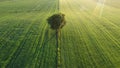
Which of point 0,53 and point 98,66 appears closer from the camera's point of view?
point 98,66

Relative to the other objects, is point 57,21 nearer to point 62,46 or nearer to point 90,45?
point 62,46

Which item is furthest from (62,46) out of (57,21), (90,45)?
(57,21)

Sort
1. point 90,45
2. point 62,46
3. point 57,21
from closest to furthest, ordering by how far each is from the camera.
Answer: point 62,46
point 90,45
point 57,21

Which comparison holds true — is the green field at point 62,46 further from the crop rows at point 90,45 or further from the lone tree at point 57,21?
the lone tree at point 57,21

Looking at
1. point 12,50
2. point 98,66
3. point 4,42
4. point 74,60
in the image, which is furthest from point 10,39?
point 98,66

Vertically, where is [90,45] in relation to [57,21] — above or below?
below

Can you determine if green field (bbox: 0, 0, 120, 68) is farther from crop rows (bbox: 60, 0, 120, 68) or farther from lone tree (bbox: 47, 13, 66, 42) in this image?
lone tree (bbox: 47, 13, 66, 42)

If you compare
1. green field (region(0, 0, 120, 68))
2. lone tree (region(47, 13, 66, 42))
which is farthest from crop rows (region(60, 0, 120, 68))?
lone tree (region(47, 13, 66, 42))

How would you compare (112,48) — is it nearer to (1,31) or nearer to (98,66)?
(98,66)

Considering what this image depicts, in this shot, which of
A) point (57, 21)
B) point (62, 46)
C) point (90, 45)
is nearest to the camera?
point (62, 46)

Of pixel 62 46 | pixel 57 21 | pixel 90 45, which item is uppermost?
pixel 57 21

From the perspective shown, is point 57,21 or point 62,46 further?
point 57,21
